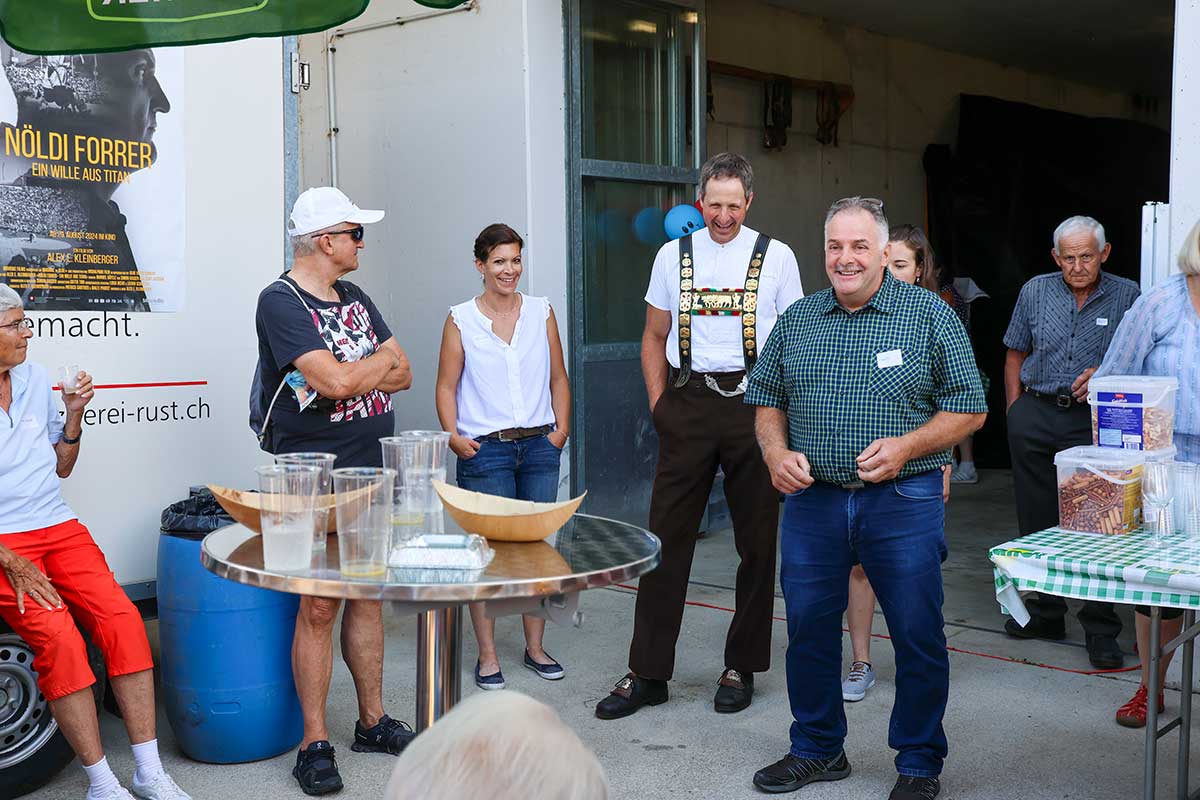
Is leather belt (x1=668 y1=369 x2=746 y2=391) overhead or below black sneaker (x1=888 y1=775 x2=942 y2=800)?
overhead

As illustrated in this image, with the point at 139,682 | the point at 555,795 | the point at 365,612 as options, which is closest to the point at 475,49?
the point at 365,612

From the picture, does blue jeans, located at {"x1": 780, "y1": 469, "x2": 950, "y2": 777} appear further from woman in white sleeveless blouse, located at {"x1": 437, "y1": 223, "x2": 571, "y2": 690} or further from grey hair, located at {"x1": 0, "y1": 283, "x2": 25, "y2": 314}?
grey hair, located at {"x1": 0, "y1": 283, "x2": 25, "y2": 314}

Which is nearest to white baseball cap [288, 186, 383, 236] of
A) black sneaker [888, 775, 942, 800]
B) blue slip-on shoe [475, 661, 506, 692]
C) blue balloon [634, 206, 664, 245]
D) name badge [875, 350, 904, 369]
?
name badge [875, 350, 904, 369]

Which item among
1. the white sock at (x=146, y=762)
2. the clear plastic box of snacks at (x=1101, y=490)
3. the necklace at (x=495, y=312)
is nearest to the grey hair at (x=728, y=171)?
the necklace at (x=495, y=312)

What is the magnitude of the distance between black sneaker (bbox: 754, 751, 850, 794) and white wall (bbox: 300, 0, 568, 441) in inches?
117

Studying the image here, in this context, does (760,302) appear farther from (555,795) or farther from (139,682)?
(555,795)

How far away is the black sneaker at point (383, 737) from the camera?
3682 millimetres

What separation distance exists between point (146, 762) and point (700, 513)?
1858mm

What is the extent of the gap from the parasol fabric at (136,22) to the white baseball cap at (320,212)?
1.21 metres

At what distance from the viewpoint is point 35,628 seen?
124 inches

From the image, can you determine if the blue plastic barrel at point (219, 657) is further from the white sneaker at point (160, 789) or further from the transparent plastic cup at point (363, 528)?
the transparent plastic cup at point (363, 528)

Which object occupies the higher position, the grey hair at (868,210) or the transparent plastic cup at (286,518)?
the grey hair at (868,210)

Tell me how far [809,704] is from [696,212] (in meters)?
3.27

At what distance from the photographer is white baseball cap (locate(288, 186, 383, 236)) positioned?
3.53 m
